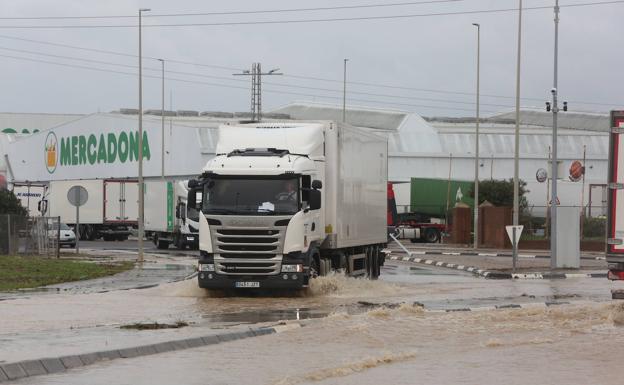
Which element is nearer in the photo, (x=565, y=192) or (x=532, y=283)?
(x=532, y=283)

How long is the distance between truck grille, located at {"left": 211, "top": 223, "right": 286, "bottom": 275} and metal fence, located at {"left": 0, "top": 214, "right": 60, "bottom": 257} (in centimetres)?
2117

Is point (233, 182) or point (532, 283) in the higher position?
point (233, 182)

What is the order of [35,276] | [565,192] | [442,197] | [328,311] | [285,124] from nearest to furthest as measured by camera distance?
1. [328,311]
2. [285,124]
3. [35,276]
4. [442,197]
5. [565,192]

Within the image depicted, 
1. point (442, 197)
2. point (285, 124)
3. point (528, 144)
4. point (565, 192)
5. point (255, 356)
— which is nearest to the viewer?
point (255, 356)

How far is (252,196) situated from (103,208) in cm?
4749

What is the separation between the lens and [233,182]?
24.8m

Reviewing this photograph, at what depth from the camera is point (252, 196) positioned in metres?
24.7

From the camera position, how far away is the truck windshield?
24.7m

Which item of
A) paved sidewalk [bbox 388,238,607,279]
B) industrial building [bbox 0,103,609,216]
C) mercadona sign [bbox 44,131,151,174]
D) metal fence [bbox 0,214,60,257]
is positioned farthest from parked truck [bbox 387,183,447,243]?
mercadona sign [bbox 44,131,151,174]

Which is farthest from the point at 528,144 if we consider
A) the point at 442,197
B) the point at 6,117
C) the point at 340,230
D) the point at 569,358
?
the point at 569,358

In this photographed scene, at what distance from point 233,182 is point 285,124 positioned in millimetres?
2465

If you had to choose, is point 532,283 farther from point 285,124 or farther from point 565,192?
point 565,192

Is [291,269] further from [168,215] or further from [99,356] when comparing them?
[168,215]

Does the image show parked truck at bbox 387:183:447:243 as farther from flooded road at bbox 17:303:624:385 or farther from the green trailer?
flooded road at bbox 17:303:624:385
